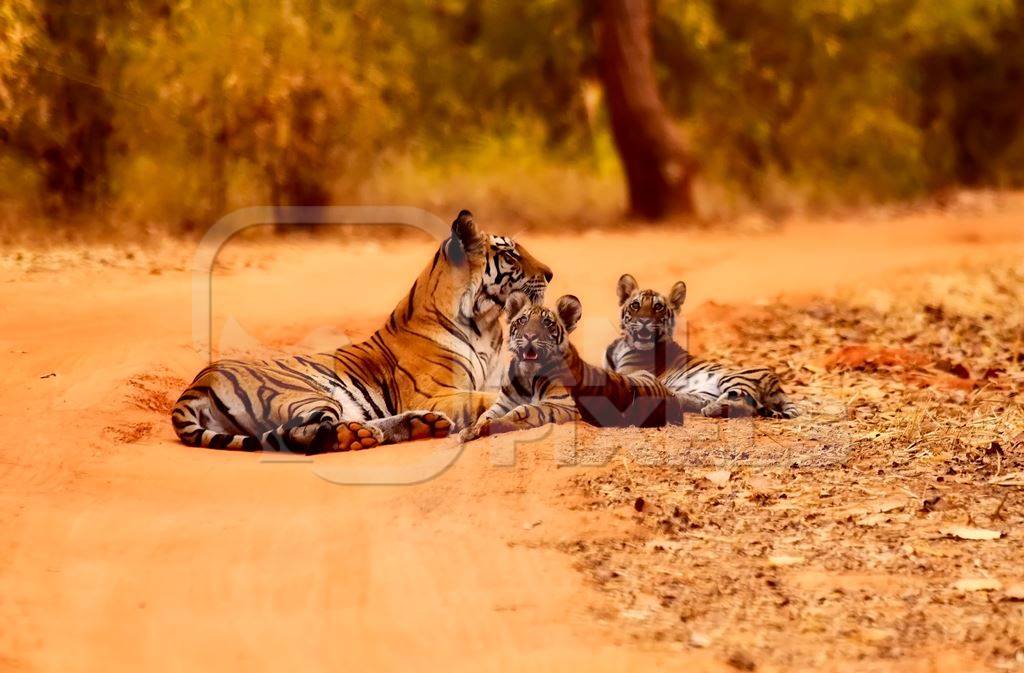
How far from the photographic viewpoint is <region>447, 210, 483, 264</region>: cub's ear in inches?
301

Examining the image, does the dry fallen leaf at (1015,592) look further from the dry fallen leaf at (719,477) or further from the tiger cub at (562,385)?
the tiger cub at (562,385)

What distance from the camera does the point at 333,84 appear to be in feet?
51.0

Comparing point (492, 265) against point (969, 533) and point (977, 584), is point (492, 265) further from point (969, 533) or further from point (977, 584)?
point (977, 584)

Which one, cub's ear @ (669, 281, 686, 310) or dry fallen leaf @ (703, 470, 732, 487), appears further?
cub's ear @ (669, 281, 686, 310)

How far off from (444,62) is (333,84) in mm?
4785

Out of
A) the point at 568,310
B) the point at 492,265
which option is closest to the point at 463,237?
the point at 492,265

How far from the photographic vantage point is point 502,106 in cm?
2084

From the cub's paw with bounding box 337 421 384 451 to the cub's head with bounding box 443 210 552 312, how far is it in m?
1.07

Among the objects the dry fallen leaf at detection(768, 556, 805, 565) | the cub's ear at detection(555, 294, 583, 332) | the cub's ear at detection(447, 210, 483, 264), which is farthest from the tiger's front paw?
the dry fallen leaf at detection(768, 556, 805, 565)

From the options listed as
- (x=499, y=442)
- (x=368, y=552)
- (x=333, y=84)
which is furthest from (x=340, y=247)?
(x=368, y=552)

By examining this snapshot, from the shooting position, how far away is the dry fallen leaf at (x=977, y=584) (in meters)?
5.14

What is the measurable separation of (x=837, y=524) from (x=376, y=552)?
180 cm

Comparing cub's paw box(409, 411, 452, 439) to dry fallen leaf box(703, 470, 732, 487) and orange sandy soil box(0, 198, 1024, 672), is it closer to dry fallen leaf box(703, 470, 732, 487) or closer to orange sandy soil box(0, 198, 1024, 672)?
orange sandy soil box(0, 198, 1024, 672)

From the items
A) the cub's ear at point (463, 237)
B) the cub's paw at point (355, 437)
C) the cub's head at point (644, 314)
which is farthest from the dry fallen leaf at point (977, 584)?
the cub's ear at point (463, 237)
